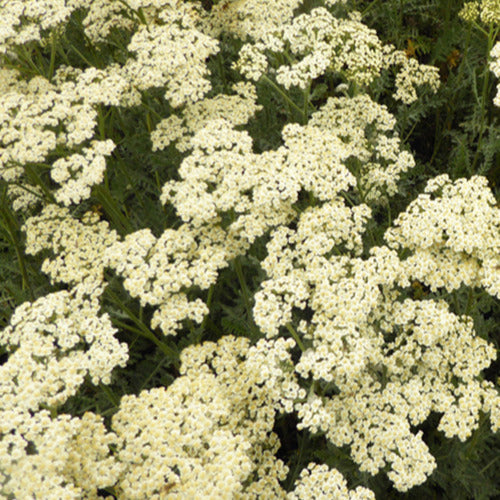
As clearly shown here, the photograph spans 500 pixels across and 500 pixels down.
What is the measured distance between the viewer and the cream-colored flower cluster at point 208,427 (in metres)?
2.79

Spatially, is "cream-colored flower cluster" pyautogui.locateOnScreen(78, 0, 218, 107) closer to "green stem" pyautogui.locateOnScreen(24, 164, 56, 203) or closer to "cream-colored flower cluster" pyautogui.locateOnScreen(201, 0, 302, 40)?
"cream-colored flower cluster" pyautogui.locateOnScreen(201, 0, 302, 40)

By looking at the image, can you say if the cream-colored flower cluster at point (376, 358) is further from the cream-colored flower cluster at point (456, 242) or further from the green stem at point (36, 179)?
the green stem at point (36, 179)

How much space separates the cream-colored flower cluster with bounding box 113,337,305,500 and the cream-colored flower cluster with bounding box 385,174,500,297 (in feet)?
3.42

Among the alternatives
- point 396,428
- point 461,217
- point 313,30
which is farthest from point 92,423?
point 313,30

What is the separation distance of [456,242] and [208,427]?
186cm

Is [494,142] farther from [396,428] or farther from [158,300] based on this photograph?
[158,300]

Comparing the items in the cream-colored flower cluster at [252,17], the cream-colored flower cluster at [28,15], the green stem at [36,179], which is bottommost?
the green stem at [36,179]

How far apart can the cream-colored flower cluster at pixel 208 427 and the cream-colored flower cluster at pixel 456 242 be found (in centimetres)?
104

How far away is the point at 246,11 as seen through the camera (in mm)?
5176

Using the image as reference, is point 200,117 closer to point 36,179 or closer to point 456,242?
point 36,179

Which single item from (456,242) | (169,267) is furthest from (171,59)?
(456,242)

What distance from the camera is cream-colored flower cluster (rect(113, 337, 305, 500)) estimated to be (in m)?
2.79

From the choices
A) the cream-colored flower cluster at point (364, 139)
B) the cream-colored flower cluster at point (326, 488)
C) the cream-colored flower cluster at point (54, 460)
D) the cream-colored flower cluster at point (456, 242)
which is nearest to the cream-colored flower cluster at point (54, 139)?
the cream-colored flower cluster at point (54, 460)

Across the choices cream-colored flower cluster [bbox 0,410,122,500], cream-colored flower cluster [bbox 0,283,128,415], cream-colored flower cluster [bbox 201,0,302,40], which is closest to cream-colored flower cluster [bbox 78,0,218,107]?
cream-colored flower cluster [bbox 201,0,302,40]
